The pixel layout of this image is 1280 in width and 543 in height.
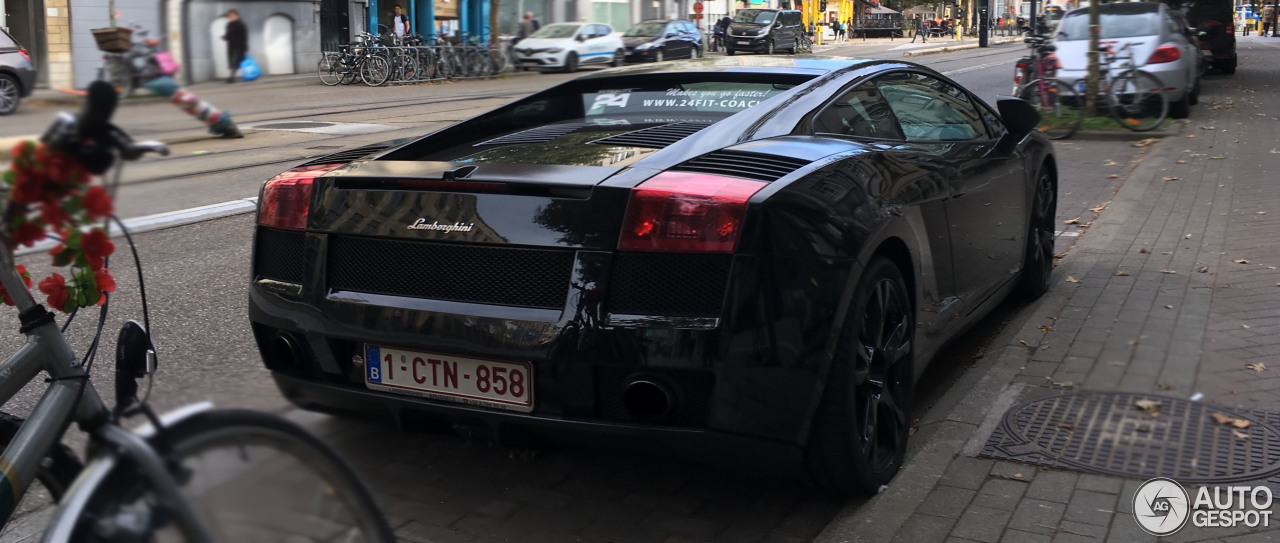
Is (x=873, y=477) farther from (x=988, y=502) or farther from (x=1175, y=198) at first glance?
(x=1175, y=198)

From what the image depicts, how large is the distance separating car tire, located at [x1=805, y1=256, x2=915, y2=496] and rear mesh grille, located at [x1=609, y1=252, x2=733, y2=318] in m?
0.46

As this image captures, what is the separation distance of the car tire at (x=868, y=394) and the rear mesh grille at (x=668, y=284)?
1.51 ft

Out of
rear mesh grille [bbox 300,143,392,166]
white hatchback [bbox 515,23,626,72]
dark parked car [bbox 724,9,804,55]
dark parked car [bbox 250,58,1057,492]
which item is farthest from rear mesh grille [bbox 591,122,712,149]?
dark parked car [bbox 724,9,804,55]

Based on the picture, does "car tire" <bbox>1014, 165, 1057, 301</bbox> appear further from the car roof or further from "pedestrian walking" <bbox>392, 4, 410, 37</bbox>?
"pedestrian walking" <bbox>392, 4, 410, 37</bbox>

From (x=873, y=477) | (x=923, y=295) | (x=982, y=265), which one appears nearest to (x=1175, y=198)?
(x=982, y=265)

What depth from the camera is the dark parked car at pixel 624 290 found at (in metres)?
2.98

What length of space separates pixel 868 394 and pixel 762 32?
4182cm

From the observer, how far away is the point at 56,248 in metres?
2.01

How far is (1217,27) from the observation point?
1060 inches

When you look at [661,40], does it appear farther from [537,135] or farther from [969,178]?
[537,135]

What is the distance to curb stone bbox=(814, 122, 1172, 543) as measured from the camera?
332 cm

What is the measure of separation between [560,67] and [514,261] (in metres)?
32.0

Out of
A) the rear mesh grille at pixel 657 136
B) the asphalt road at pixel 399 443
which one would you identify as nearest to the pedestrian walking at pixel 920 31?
the asphalt road at pixel 399 443

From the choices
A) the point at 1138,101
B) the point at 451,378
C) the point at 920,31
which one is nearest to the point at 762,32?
the point at 1138,101
